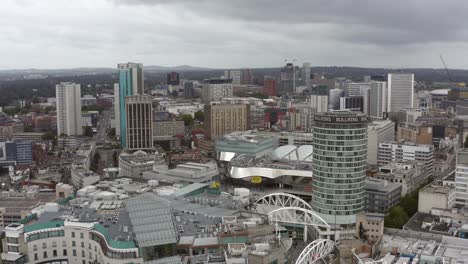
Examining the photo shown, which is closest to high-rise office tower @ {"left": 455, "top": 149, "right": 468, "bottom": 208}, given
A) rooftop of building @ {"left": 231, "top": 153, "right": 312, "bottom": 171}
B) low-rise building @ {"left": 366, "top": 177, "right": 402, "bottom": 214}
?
low-rise building @ {"left": 366, "top": 177, "right": 402, "bottom": 214}

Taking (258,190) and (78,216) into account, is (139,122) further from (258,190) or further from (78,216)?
(78,216)

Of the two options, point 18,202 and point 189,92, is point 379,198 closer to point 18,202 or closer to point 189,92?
point 18,202

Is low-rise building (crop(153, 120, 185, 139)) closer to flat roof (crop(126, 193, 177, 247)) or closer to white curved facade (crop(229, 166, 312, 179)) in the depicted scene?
white curved facade (crop(229, 166, 312, 179))

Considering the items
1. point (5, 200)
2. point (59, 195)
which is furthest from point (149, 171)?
point (5, 200)

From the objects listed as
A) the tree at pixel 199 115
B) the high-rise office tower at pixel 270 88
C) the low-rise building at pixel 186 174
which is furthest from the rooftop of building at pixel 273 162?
the high-rise office tower at pixel 270 88

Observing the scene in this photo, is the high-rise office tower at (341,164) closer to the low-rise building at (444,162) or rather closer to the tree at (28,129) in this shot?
the low-rise building at (444,162)
